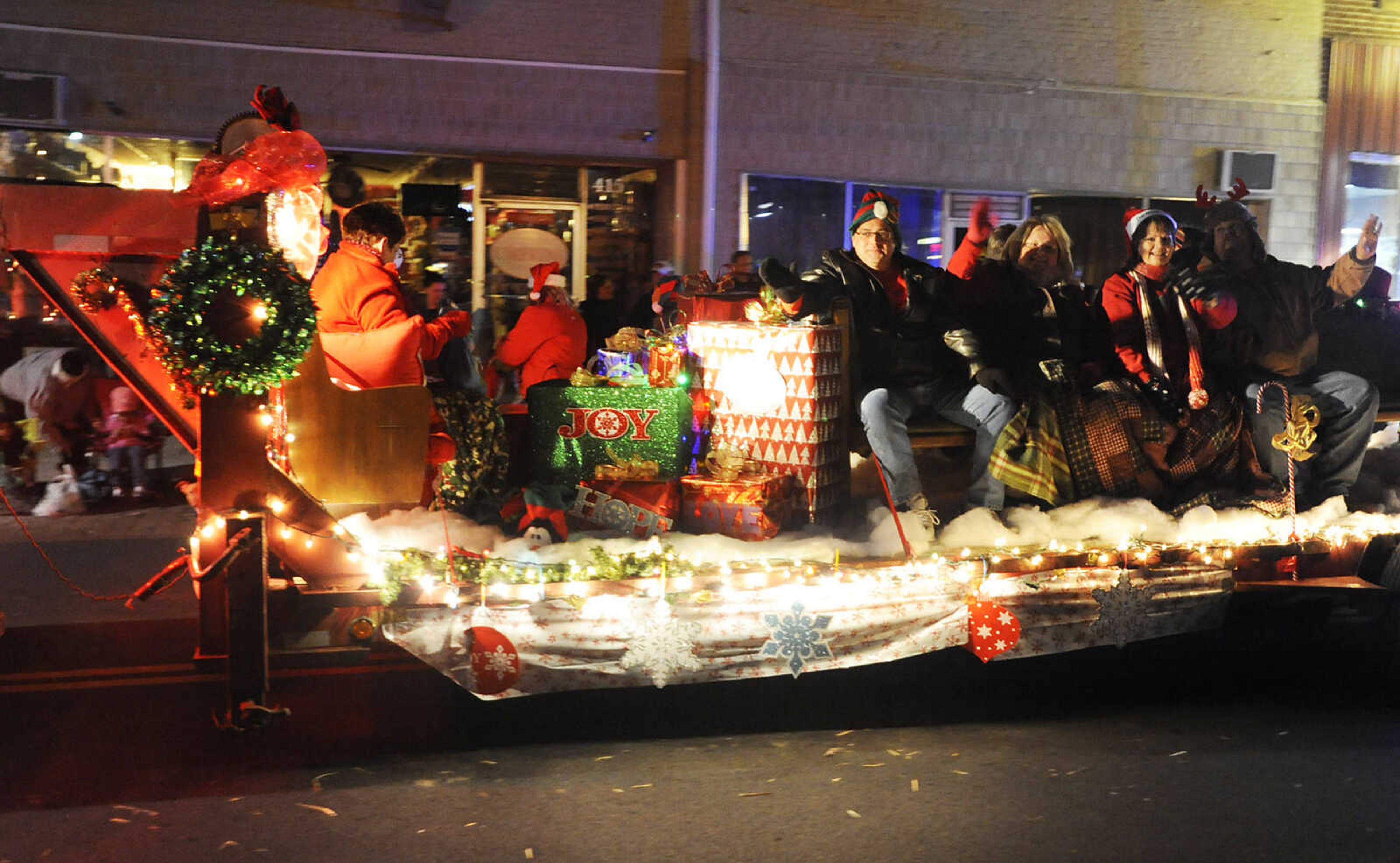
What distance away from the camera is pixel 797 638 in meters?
4.85

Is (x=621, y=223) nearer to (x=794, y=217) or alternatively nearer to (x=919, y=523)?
(x=794, y=217)

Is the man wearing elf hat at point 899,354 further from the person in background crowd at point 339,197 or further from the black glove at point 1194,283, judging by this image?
the person in background crowd at point 339,197

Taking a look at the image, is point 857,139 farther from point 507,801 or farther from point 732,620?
point 507,801

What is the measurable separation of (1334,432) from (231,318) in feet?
18.1

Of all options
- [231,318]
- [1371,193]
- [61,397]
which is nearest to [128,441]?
[61,397]

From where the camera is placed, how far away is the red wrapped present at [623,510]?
5.48 metres

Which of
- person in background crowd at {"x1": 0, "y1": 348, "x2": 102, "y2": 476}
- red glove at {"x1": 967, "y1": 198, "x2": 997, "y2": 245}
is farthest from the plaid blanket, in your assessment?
person in background crowd at {"x1": 0, "y1": 348, "x2": 102, "y2": 476}

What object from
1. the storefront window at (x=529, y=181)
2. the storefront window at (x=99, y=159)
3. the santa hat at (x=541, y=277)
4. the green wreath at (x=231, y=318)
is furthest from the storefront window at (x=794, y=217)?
the green wreath at (x=231, y=318)

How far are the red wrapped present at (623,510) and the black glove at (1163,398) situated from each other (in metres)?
2.67

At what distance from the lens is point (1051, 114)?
13312 millimetres

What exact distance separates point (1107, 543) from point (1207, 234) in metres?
2.57

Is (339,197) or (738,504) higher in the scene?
(339,197)

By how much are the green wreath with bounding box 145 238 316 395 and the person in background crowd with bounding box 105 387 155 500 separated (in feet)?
16.5

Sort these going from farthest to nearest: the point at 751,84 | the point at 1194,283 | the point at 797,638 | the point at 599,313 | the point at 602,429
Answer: the point at 751,84 → the point at 599,313 → the point at 1194,283 → the point at 602,429 → the point at 797,638
